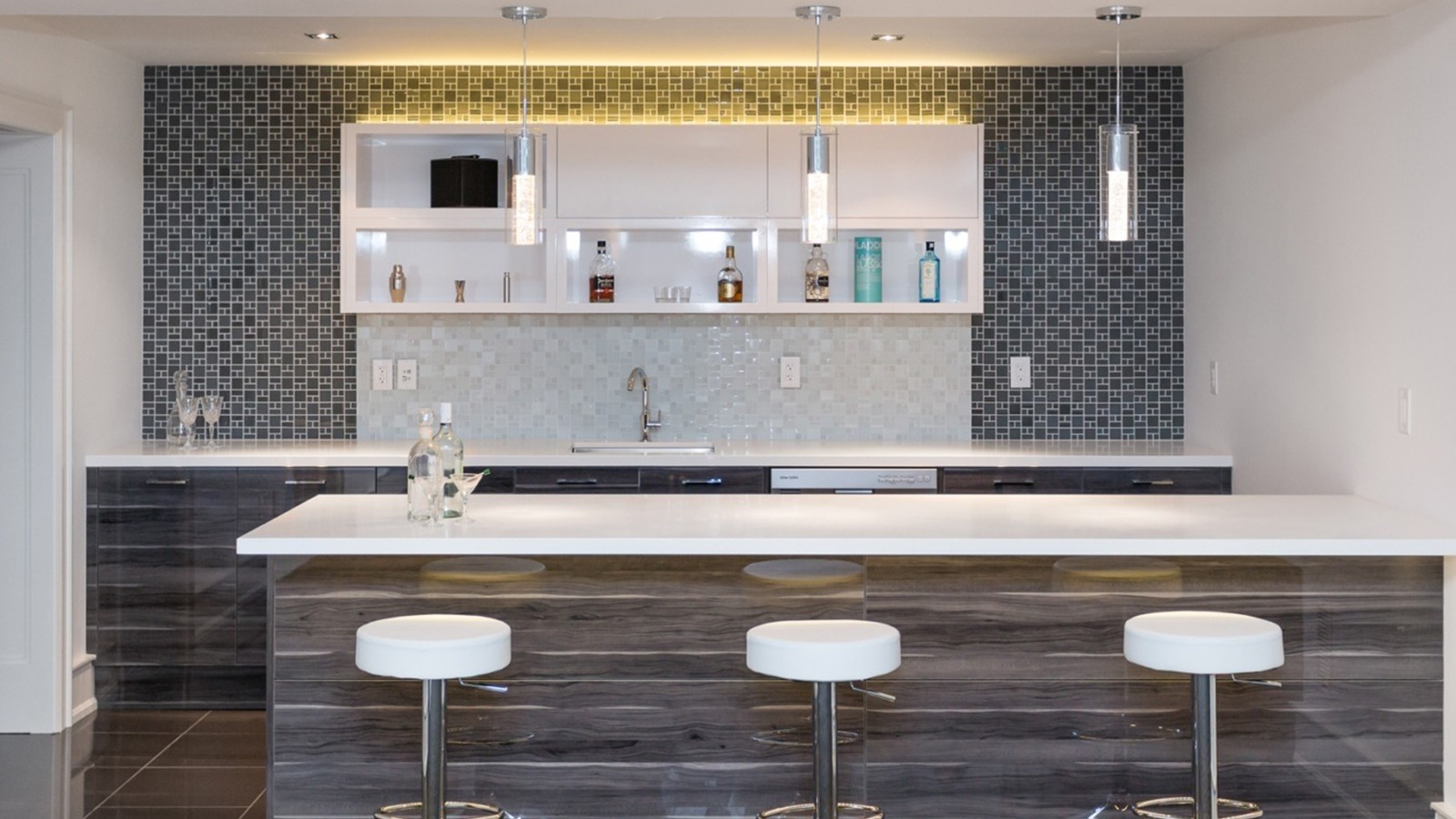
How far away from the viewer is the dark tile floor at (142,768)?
12.6 feet

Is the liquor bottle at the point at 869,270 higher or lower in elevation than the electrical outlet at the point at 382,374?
higher

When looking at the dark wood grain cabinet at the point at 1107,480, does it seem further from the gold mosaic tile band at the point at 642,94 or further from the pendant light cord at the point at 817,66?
the gold mosaic tile band at the point at 642,94

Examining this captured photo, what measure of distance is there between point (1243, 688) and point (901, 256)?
8.25 feet

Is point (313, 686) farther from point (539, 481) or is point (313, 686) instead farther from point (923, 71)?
point (923, 71)

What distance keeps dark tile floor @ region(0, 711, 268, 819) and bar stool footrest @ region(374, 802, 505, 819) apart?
60cm

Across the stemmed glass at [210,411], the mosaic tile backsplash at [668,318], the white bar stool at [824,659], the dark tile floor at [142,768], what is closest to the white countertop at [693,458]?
the stemmed glass at [210,411]

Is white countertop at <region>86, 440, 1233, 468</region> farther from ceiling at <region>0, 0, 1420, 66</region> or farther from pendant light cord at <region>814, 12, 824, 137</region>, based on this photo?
ceiling at <region>0, 0, 1420, 66</region>

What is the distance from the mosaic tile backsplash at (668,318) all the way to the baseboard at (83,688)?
3.17ft

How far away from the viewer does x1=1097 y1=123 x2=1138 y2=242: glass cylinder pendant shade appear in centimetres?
343

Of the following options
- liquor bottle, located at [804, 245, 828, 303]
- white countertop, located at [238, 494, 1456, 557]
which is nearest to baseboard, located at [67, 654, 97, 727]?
white countertop, located at [238, 494, 1456, 557]

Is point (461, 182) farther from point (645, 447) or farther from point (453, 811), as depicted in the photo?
point (453, 811)

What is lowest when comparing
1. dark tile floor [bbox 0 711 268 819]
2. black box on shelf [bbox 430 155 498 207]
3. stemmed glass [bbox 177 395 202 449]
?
dark tile floor [bbox 0 711 268 819]

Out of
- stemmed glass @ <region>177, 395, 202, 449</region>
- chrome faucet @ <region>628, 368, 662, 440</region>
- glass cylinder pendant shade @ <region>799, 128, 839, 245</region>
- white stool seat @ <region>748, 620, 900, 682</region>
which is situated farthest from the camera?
chrome faucet @ <region>628, 368, 662, 440</region>

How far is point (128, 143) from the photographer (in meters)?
5.25
